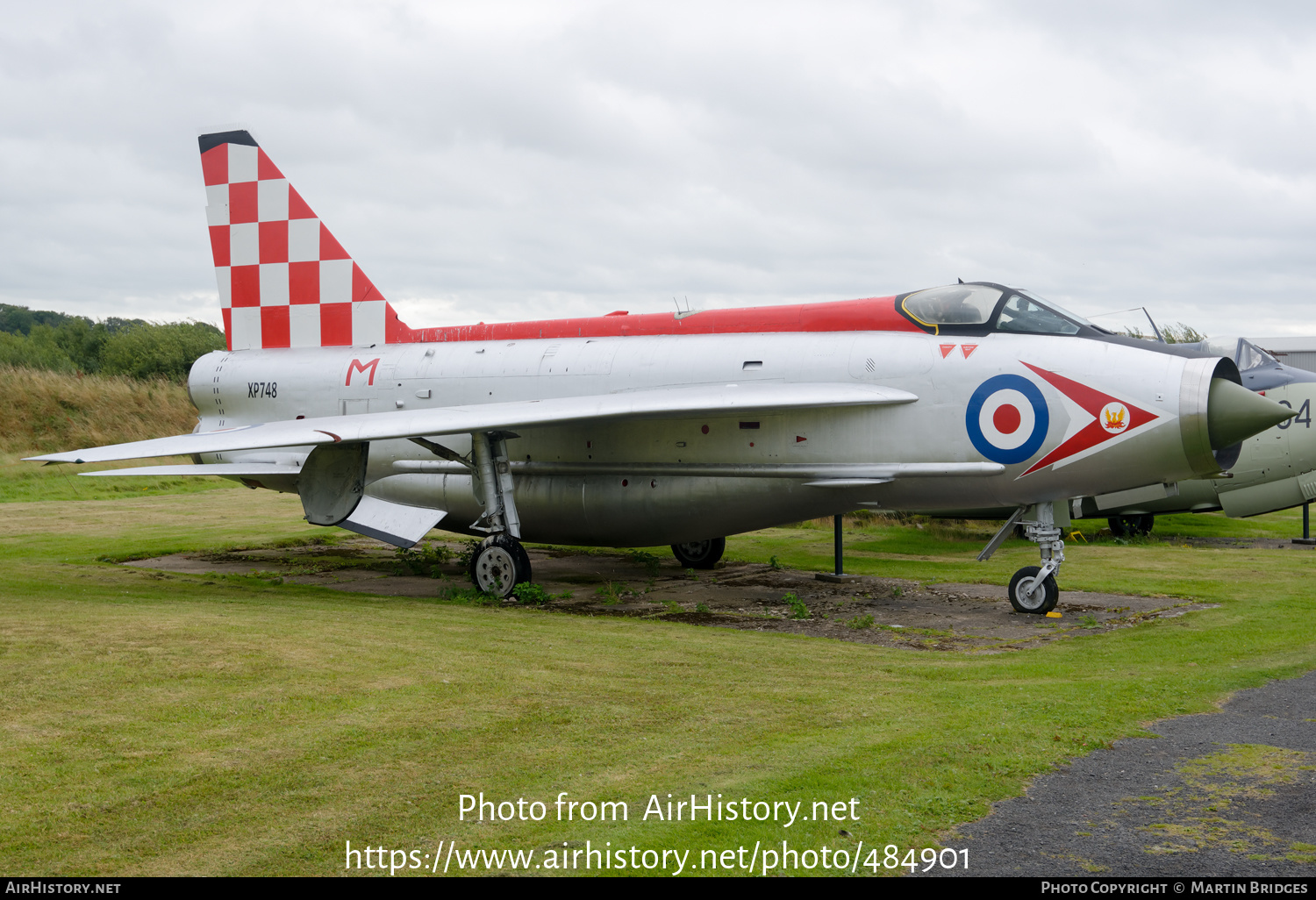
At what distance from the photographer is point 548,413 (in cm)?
960

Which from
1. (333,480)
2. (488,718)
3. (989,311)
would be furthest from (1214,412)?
(333,480)

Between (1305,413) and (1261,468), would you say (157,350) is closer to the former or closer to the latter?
(1261,468)

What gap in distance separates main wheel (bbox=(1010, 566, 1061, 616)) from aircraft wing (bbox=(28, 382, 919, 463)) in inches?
72.8

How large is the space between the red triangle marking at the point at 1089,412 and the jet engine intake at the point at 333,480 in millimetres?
6498

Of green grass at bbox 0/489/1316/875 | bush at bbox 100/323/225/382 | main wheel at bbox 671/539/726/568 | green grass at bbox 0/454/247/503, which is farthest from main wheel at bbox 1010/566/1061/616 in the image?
bush at bbox 100/323/225/382

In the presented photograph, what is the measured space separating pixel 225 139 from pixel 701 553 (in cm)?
785

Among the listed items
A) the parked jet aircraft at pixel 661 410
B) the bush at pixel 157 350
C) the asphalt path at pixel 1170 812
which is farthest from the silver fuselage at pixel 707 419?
the bush at pixel 157 350

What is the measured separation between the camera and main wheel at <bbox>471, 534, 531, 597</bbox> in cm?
1033

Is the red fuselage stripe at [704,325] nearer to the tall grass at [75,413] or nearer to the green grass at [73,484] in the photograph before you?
the green grass at [73,484]

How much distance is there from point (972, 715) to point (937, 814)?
5.04 feet

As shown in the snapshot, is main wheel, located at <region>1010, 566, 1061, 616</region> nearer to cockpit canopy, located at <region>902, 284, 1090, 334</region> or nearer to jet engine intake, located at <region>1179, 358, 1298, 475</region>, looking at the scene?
jet engine intake, located at <region>1179, 358, 1298, 475</region>

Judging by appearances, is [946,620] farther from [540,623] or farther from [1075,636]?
[540,623]

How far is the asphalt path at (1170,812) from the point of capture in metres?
3.34

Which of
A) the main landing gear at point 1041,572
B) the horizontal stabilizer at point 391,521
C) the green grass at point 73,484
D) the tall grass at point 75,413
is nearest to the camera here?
the main landing gear at point 1041,572
